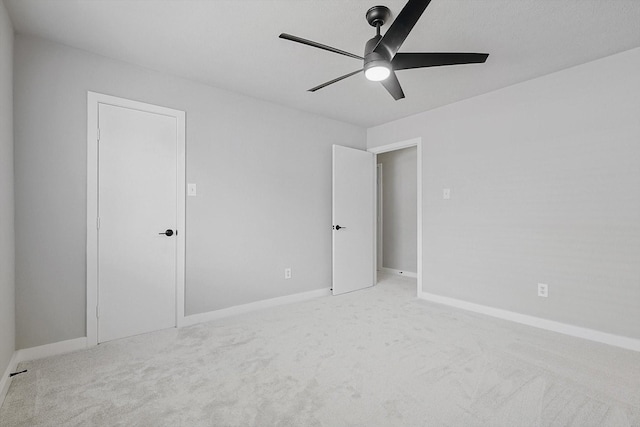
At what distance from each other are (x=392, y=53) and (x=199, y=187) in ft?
7.28

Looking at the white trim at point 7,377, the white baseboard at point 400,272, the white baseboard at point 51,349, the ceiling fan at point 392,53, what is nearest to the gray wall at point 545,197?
the white baseboard at point 400,272

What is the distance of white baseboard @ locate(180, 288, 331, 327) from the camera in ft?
9.91

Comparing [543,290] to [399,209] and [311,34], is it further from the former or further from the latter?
[311,34]

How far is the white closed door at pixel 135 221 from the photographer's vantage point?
2.58m

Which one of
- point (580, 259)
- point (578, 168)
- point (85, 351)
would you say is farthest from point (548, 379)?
point (85, 351)

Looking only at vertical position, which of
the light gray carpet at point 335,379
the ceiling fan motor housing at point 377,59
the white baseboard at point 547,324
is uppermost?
the ceiling fan motor housing at point 377,59

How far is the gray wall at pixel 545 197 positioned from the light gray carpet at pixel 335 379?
17.6 inches

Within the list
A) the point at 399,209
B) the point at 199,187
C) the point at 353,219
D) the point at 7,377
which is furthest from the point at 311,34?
the point at 399,209

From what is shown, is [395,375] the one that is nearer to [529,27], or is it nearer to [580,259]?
[580,259]

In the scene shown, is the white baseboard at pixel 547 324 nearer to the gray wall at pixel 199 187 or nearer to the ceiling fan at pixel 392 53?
the gray wall at pixel 199 187

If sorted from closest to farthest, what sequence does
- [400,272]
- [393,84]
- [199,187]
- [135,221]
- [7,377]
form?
[7,377] < [393,84] < [135,221] < [199,187] < [400,272]

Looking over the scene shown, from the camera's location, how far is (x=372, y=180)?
4.55 metres

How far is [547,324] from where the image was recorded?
113 inches

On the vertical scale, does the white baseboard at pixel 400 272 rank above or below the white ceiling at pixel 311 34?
below
